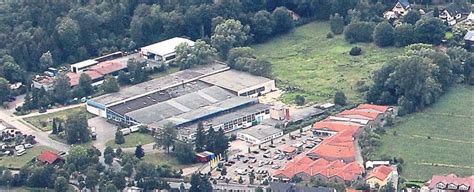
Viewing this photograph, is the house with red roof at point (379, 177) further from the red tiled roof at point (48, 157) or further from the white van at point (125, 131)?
the red tiled roof at point (48, 157)

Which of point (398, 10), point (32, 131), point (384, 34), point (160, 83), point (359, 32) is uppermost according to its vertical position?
point (398, 10)

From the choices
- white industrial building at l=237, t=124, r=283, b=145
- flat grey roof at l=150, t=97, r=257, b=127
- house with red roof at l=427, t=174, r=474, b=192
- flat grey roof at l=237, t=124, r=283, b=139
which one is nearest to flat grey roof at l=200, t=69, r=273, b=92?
flat grey roof at l=150, t=97, r=257, b=127

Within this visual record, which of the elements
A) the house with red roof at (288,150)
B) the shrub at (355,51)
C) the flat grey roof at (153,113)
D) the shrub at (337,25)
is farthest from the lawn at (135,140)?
the shrub at (337,25)

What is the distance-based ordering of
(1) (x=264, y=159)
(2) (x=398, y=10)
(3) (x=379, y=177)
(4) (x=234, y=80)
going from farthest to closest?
1. (2) (x=398, y=10)
2. (4) (x=234, y=80)
3. (1) (x=264, y=159)
4. (3) (x=379, y=177)

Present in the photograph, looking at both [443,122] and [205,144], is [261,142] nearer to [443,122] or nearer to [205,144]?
[205,144]

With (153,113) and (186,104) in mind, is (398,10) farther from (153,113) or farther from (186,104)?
(153,113)

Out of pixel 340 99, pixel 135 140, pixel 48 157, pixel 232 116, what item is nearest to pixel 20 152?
pixel 48 157
